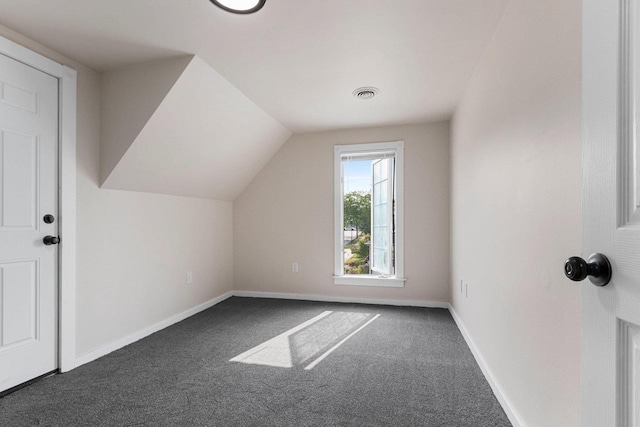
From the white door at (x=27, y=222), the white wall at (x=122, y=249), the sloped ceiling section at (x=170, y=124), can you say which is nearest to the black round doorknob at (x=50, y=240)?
the white door at (x=27, y=222)

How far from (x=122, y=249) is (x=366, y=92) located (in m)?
2.47

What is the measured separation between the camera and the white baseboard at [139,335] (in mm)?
2354

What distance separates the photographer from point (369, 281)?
3.91m

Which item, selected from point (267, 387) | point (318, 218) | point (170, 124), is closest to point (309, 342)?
point (267, 387)

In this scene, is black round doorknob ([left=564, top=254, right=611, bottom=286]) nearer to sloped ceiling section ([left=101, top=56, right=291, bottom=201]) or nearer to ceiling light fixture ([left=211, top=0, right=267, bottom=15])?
ceiling light fixture ([left=211, top=0, right=267, bottom=15])

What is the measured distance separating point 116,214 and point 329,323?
7.00 ft

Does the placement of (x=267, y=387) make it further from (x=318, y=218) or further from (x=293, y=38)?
(x=318, y=218)

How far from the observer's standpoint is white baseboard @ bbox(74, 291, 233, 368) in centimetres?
235

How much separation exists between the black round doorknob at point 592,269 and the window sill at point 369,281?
128 inches

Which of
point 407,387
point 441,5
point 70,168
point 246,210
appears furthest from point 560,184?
point 246,210

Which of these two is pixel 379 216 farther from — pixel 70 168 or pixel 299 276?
pixel 70 168

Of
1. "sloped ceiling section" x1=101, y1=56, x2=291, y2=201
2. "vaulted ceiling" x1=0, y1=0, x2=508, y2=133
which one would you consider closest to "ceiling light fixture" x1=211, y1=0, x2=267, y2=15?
"vaulted ceiling" x1=0, y1=0, x2=508, y2=133

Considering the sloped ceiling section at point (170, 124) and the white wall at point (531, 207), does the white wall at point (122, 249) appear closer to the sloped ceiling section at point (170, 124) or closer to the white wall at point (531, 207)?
the sloped ceiling section at point (170, 124)

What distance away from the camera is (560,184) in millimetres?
1164
